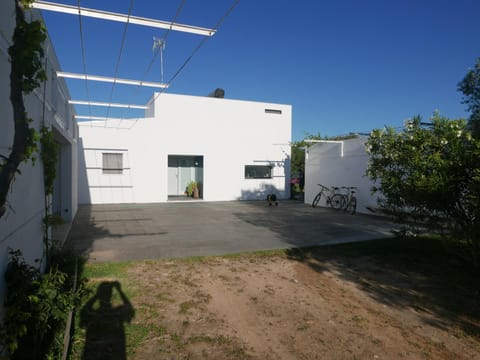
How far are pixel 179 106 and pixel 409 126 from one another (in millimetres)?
11687

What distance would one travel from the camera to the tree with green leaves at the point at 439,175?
13.0ft

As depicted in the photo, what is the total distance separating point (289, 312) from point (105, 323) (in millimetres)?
2003

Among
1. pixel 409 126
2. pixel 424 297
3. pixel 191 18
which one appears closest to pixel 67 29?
pixel 191 18

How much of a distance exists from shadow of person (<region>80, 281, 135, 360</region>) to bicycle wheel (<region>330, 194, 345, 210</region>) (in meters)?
10.0

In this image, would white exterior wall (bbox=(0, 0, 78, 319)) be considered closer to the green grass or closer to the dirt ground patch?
the green grass

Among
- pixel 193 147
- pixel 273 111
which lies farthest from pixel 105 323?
pixel 273 111

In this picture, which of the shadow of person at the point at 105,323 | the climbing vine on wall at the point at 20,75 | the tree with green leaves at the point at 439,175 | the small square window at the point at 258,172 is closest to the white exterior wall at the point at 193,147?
the small square window at the point at 258,172

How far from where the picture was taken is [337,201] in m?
12.6

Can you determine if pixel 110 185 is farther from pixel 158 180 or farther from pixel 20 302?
pixel 20 302

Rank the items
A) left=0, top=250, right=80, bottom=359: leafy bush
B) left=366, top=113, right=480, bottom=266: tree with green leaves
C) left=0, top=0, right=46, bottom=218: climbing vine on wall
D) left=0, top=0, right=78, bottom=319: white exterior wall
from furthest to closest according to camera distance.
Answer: left=366, top=113, right=480, bottom=266: tree with green leaves
left=0, top=0, right=78, bottom=319: white exterior wall
left=0, top=250, right=80, bottom=359: leafy bush
left=0, top=0, right=46, bottom=218: climbing vine on wall

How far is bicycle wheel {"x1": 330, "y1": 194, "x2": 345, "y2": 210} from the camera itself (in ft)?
40.2

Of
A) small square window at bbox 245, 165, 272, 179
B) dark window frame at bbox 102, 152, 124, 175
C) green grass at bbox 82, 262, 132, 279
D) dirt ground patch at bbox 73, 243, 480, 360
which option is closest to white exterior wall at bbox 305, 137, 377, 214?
small square window at bbox 245, 165, 272, 179

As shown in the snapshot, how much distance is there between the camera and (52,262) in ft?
15.4

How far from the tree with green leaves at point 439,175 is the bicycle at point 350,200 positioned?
6.59 metres
